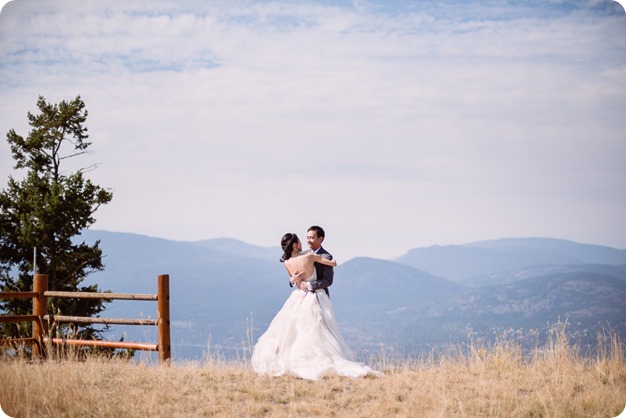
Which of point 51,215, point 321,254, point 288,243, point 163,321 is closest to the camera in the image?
point 321,254

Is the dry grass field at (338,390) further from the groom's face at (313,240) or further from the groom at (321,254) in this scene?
the groom's face at (313,240)

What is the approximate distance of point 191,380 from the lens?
1028 cm

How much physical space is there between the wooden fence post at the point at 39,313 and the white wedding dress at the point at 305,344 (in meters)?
5.19

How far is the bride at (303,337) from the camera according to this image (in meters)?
10.5

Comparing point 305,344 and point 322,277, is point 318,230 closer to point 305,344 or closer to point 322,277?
point 322,277

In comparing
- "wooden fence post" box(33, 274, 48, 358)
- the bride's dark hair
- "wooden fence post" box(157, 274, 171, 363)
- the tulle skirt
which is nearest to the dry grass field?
the tulle skirt

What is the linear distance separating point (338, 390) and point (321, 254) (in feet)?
7.07

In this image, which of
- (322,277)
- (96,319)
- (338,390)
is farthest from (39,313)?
(338,390)

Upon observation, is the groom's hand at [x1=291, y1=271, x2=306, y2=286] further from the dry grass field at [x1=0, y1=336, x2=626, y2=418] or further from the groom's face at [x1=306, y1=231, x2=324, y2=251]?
the dry grass field at [x1=0, y1=336, x2=626, y2=418]

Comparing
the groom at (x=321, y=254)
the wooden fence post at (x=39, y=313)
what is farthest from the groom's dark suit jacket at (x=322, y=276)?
the wooden fence post at (x=39, y=313)

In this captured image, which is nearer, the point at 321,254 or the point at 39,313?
the point at 321,254

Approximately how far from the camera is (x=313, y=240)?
1085cm

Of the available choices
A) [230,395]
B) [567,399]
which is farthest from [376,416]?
[567,399]

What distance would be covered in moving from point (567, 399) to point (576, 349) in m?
2.83
